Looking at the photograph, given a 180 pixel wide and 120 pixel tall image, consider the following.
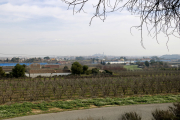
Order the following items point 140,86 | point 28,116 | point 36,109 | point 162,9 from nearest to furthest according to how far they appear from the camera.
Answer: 1. point 162,9
2. point 28,116
3. point 36,109
4. point 140,86

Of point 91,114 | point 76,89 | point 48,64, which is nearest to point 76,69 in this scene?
point 76,89

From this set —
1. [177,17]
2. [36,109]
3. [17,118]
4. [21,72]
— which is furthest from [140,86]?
[21,72]

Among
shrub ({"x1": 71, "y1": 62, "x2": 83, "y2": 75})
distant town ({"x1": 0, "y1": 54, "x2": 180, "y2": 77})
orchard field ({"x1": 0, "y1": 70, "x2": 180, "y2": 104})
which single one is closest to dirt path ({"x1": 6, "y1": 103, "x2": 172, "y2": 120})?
orchard field ({"x1": 0, "y1": 70, "x2": 180, "y2": 104})

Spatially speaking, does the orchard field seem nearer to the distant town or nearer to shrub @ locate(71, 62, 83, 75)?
shrub @ locate(71, 62, 83, 75)

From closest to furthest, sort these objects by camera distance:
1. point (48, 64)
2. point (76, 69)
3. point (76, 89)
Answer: point (76, 89) < point (76, 69) < point (48, 64)

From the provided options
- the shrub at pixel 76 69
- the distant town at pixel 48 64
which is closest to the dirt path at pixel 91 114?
the shrub at pixel 76 69

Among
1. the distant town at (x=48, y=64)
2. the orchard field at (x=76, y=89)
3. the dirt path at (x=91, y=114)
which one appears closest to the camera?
the dirt path at (x=91, y=114)

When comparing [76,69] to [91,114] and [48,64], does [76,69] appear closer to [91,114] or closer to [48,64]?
[91,114]

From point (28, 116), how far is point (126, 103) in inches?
145

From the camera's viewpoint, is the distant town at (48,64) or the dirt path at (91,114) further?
the distant town at (48,64)

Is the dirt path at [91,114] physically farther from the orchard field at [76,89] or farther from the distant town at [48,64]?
the distant town at [48,64]

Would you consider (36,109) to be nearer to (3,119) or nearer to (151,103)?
(3,119)

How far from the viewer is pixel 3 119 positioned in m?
4.70

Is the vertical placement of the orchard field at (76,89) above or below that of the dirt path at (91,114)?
below
